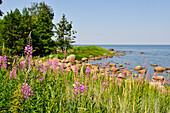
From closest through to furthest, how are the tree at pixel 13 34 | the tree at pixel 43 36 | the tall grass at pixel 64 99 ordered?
1. the tall grass at pixel 64 99
2. the tree at pixel 13 34
3. the tree at pixel 43 36

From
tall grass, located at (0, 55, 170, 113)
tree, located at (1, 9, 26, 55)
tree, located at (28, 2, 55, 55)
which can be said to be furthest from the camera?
tree, located at (28, 2, 55, 55)

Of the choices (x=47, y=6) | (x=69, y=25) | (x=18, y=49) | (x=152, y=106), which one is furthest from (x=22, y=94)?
(x=47, y=6)

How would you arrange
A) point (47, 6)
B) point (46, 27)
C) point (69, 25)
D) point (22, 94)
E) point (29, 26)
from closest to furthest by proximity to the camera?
point (22, 94) → point (29, 26) → point (46, 27) → point (69, 25) → point (47, 6)

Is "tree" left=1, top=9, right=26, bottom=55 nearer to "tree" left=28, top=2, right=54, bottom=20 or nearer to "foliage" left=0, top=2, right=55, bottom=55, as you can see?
"foliage" left=0, top=2, right=55, bottom=55

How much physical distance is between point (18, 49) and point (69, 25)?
389 inches

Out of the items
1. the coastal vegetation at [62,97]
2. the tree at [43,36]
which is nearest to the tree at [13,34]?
the tree at [43,36]

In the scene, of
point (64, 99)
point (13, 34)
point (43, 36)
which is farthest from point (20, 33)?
point (64, 99)

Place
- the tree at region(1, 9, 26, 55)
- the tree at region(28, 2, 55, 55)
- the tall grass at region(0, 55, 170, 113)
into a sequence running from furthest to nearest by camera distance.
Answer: the tree at region(28, 2, 55, 55), the tree at region(1, 9, 26, 55), the tall grass at region(0, 55, 170, 113)

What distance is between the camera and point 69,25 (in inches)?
Result: 1039

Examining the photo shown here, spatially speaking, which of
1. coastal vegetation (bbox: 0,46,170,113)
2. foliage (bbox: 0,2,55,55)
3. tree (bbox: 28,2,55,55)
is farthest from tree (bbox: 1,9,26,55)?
coastal vegetation (bbox: 0,46,170,113)

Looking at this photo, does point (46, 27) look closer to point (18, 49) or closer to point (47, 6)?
point (18, 49)

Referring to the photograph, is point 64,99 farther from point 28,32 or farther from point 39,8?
point 39,8

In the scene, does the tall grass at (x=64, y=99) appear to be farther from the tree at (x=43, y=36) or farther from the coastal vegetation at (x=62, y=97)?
the tree at (x=43, y=36)

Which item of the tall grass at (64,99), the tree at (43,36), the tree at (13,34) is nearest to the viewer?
the tall grass at (64,99)
